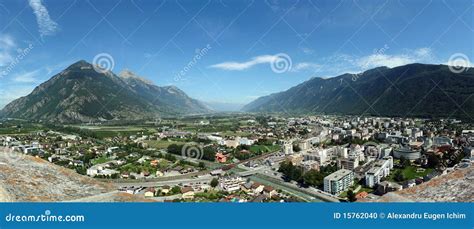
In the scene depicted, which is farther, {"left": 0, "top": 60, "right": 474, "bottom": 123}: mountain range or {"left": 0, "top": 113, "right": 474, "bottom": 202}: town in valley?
{"left": 0, "top": 60, "right": 474, "bottom": 123}: mountain range

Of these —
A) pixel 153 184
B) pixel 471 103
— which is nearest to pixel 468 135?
pixel 471 103

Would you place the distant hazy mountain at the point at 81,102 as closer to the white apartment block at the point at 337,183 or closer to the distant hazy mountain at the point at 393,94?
the distant hazy mountain at the point at 393,94

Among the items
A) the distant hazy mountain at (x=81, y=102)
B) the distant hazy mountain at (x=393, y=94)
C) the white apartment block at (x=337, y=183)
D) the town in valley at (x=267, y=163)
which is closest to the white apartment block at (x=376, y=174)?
the town in valley at (x=267, y=163)

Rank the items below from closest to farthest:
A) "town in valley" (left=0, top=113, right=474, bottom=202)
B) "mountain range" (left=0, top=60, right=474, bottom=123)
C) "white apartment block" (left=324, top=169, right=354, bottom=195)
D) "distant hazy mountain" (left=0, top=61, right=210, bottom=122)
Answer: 1. "town in valley" (left=0, top=113, right=474, bottom=202)
2. "white apartment block" (left=324, top=169, right=354, bottom=195)
3. "mountain range" (left=0, top=60, right=474, bottom=123)
4. "distant hazy mountain" (left=0, top=61, right=210, bottom=122)

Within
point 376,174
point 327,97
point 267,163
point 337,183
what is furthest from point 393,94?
point 337,183

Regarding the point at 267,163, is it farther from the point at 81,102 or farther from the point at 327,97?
the point at 327,97

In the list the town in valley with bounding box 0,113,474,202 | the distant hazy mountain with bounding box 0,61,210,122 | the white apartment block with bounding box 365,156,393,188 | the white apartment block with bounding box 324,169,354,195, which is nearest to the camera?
the town in valley with bounding box 0,113,474,202

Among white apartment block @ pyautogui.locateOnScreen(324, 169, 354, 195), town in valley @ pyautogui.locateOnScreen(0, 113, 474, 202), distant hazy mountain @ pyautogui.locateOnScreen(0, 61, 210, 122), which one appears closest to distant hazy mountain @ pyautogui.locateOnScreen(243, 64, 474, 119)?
town in valley @ pyautogui.locateOnScreen(0, 113, 474, 202)

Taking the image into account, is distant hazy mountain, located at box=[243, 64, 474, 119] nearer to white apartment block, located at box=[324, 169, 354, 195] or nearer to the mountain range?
the mountain range
